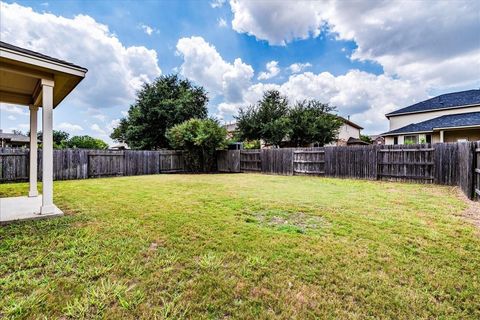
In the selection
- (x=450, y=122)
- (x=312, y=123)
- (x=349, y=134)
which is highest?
(x=349, y=134)

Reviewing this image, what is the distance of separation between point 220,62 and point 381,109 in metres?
15.1

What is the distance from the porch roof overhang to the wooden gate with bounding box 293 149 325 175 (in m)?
10.4

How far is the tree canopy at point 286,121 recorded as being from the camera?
20547 mm

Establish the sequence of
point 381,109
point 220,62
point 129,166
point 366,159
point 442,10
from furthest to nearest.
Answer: point 381,109, point 220,62, point 129,166, point 366,159, point 442,10

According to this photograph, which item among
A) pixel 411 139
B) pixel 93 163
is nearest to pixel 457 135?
pixel 411 139

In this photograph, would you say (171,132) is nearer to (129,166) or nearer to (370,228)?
(129,166)

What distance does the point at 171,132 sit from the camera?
48.5 ft

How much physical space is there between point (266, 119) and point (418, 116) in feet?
41.0

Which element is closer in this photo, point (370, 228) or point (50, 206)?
point (370, 228)

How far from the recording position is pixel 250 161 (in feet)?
48.6

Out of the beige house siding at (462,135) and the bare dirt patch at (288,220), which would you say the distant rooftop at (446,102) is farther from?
the bare dirt patch at (288,220)

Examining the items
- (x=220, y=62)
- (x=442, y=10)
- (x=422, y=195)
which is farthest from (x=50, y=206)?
(x=220, y=62)

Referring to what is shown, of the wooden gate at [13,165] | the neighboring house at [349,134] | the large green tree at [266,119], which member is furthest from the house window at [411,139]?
the wooden gate at [13,165]

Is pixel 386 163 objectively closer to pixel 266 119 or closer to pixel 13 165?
pixel 266 119
